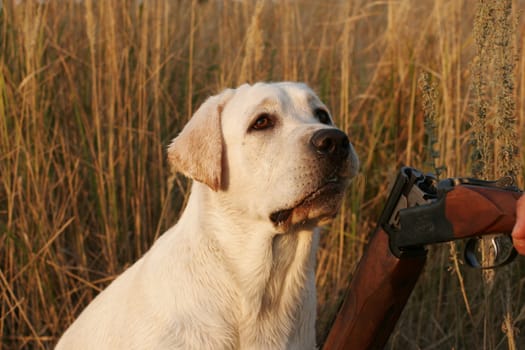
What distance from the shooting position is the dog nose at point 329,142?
2.60 meters

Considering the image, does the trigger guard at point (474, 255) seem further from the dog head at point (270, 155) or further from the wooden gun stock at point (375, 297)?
the dog head at point (270, 155)

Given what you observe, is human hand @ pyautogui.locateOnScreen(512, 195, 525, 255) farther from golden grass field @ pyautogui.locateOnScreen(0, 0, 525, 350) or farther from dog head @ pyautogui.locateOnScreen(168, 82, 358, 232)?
golden grass field @ pyautogui.locateOnScreen(0, 0, 525, 350)

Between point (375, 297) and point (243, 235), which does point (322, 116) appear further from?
point (375, 297)

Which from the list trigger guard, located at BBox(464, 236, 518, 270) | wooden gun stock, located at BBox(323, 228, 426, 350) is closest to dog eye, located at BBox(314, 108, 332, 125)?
wooden gun stock, located at BBox(323, 228, 426, 350)

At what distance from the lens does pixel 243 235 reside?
9.34 feet

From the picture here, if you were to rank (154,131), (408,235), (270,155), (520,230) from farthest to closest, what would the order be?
(154,131), (270,155), (408,235), (520,230)

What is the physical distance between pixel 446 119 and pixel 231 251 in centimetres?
181

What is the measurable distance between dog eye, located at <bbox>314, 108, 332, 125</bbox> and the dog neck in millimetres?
475

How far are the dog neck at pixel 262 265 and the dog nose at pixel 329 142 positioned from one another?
1.23ft

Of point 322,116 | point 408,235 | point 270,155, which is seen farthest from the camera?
point 322,116

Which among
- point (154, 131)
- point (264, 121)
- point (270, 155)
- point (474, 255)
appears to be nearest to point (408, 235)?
point (474, 255)

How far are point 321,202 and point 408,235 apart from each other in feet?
1.30

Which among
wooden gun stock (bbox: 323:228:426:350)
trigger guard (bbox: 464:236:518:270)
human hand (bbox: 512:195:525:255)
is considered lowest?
wooden gun stock (bbox: 323:228:426:350)

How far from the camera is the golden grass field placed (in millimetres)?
4039
